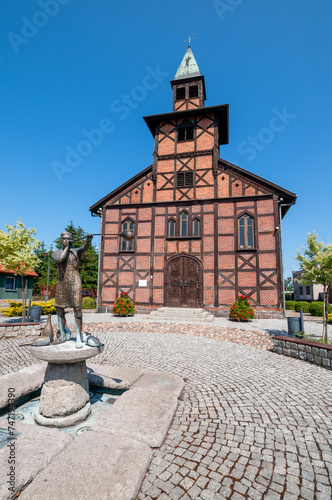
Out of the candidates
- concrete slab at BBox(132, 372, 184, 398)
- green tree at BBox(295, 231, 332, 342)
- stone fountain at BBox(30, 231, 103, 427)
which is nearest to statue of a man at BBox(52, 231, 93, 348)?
stone fountain at BBox(30, 231, 103, 427)

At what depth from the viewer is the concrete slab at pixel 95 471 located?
6.69 feet

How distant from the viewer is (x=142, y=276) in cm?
1694

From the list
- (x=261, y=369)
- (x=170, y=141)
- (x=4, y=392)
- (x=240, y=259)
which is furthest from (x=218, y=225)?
(x=4, y=392)

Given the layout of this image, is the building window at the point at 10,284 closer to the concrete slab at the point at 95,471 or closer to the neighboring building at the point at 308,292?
the concrete slab at the point at 95,471

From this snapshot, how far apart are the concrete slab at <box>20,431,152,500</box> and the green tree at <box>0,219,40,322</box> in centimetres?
934

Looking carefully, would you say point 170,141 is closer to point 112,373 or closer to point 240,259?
point 240,259

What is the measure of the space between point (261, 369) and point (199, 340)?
3187mm

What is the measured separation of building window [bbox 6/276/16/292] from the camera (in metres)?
25.3

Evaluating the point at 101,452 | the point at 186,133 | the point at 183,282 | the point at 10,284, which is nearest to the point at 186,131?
the point at 186,133

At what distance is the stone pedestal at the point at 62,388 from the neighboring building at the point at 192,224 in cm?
1235

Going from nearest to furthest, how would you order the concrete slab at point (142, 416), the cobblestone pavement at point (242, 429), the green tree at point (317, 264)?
1. the cobblestone pavement at point (242, 429)
2. the concrete slab at point (142, 416)
3. the green tree at point (317, 264)

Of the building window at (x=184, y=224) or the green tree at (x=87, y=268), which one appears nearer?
the building window at (x=184, y=224)

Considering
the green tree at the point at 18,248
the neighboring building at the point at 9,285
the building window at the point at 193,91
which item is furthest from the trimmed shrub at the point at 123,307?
the building window at the point at 193,91

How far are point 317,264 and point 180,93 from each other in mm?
17262
